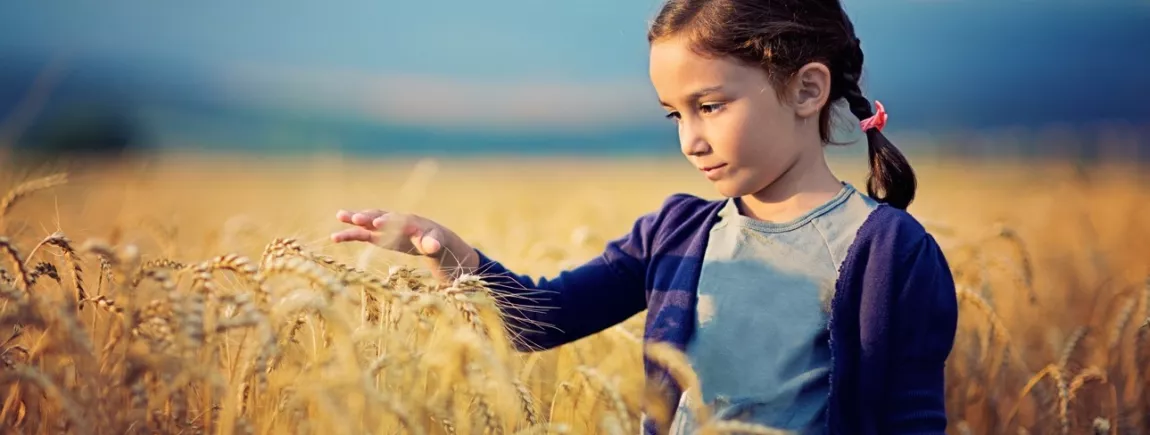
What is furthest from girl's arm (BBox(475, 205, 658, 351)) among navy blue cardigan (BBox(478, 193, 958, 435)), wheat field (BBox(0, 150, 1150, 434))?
navy blue cardigan (BBox(478, 193, 958, 435))

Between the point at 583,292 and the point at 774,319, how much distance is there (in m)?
0.50

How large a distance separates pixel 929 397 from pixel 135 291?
4.91 feet

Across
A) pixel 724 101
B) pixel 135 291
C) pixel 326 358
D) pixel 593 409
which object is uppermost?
pixel 724 101

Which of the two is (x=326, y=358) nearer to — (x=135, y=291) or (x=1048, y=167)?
(x=135, y=291)

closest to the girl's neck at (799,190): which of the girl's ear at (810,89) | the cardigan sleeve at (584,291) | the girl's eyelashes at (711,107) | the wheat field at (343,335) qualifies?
the girl's ear at (810,89)

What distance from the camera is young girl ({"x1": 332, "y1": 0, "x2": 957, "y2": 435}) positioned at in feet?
6.71

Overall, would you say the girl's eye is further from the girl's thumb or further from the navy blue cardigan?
the girl's thumb

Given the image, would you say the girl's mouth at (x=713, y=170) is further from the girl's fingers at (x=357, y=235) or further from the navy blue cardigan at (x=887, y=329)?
the girl's fingers at (x=357, y=235)

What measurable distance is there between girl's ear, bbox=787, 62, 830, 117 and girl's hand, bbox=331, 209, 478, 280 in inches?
31.6

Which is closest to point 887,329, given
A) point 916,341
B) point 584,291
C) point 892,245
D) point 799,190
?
point 916,341

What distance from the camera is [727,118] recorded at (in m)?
2.08

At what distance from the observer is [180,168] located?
16.2m

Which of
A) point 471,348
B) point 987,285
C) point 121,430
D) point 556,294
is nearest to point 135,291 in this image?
point 121,430

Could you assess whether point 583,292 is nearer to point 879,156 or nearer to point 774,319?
point 774,319
